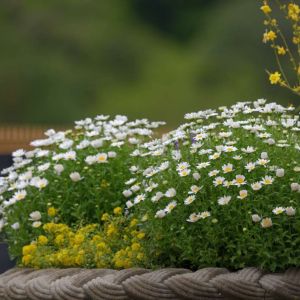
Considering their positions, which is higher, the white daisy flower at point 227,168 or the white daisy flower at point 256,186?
the white daisy flower at point 227,168

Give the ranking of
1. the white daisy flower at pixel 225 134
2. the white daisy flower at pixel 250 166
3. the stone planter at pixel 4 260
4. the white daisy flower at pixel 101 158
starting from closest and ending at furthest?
the white daisy flower at pixel 250 166 < the white daisy flower at pixel 225 134 < the white daisy flower at pixel 101 158 < the stone planter at pixel 4 260

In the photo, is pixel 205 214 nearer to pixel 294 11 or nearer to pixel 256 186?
pixel 256 186

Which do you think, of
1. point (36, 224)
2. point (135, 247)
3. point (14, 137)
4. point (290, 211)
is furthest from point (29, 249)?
point (14, 137)

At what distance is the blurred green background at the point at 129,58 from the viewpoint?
11367 millimetres

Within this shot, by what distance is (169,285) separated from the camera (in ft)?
8.60

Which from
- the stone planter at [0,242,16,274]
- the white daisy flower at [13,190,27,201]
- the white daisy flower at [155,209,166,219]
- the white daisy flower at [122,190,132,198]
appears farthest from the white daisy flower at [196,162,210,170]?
the stone planter at [0,242,16,274]

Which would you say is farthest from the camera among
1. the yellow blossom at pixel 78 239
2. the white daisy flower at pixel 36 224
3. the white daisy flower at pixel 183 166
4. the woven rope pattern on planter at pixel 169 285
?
the white daisy flower at pixel 36 224

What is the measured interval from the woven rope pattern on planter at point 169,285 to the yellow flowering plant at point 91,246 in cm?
24

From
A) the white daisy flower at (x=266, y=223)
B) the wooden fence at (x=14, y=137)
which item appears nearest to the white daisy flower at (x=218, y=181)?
the white daisy flower at (x=266, y=223)

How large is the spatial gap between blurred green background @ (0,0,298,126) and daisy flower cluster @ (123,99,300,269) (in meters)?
7.66

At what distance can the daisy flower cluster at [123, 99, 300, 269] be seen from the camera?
8.93 ft

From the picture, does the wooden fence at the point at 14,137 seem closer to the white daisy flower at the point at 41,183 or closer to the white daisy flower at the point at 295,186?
the white daisy flower at the point at 41,183

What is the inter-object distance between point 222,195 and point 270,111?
0.54m

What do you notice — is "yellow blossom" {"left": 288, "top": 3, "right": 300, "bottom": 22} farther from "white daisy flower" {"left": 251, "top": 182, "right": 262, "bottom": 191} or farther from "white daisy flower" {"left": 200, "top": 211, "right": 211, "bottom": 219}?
"white daisy flower" {"left": 200, "top": 211, "right": 211, "bottom": 219}
